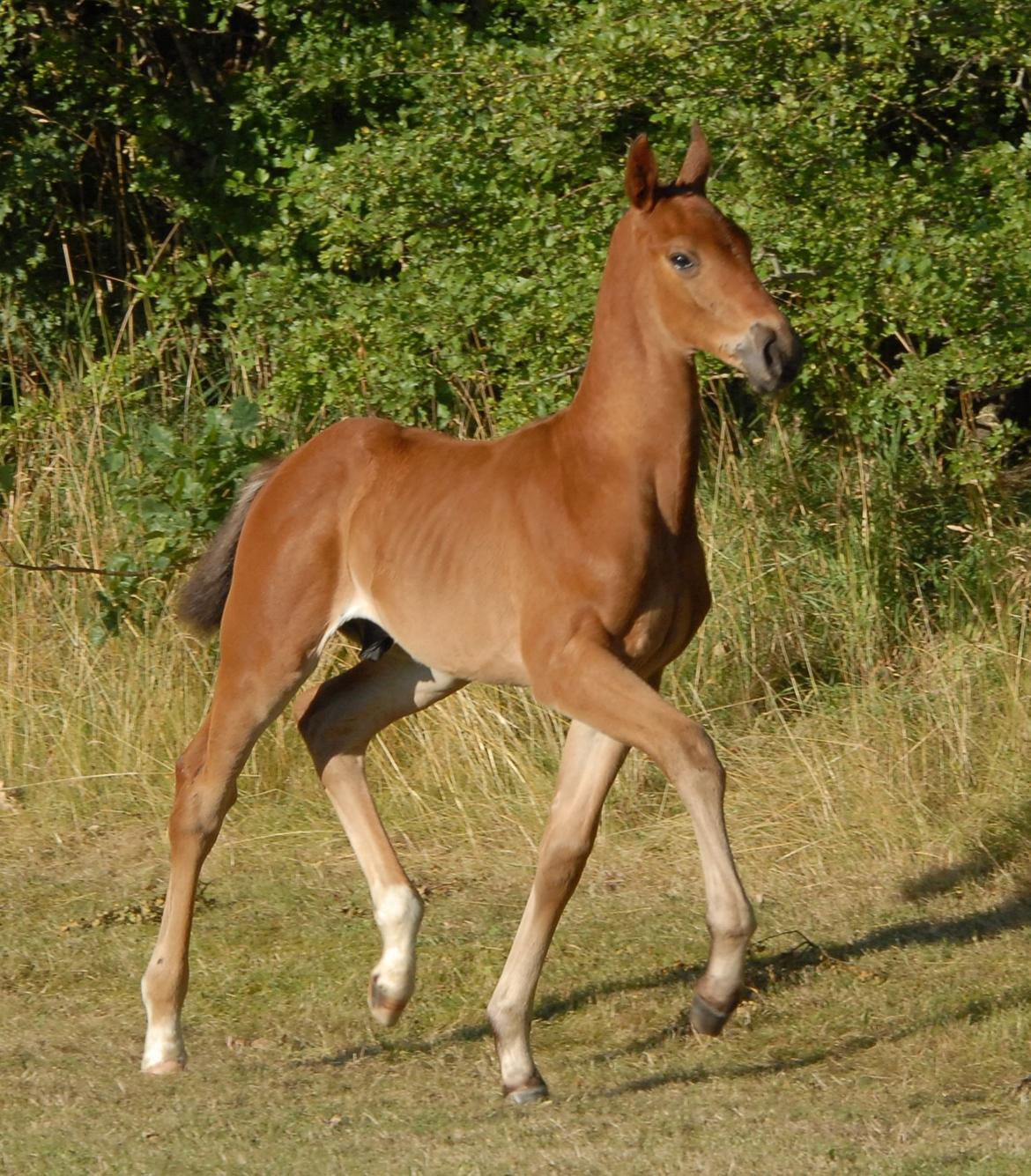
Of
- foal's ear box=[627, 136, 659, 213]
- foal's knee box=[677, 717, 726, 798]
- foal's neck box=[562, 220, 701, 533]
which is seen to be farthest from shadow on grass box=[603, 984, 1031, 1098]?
foal's ear box=[627, 136, 659, 213]

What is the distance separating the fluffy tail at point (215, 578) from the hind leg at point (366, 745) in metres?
0.44

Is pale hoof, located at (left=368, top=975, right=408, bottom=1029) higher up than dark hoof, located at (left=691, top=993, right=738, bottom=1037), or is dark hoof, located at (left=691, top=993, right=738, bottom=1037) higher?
dark hoof, located at (left=691, top=993, right=738, bottom=1037)

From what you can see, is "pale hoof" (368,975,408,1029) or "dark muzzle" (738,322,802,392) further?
"pale hoof" (368,975,408,1029)

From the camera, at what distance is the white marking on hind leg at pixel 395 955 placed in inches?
207

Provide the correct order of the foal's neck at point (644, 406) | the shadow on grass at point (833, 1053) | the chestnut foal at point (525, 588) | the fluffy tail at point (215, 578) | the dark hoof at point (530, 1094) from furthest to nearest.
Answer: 1. the fluffy tail at point (215, 578)
2. the shadow on grass at point (833, 1053)
3. the foal's neck at point (644, 406)
4. the dark hoof at point (530, 1094)
5. the chestnut foal at point (525, 588)

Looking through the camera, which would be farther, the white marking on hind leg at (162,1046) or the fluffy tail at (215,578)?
the fluffy tail at (215,578)

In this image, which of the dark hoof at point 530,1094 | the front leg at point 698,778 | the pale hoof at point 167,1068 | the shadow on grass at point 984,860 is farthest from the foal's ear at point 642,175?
the shadow on grass at point 984,860

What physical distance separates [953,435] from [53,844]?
5.16 m

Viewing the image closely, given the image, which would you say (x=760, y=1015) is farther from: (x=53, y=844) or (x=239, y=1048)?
(x=53, y=844)

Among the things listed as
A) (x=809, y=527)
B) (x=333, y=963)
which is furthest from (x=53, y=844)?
(x=809, y=527)

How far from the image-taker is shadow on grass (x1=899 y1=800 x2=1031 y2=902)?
6.68 m

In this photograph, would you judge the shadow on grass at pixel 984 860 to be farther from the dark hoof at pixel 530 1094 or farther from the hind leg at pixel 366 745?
the dark hoof at pixel 530 1094

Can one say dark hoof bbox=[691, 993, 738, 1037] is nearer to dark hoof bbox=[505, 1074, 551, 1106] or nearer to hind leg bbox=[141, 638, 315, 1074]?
dark hoof bbox=[505, 1074, 551, 1106]

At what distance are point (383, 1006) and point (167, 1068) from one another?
2.11ft
